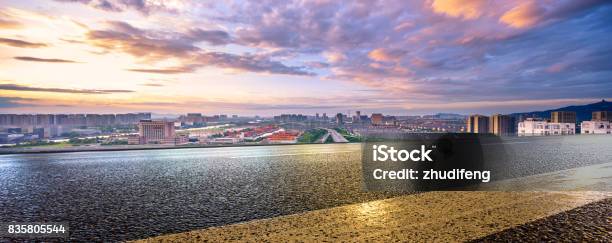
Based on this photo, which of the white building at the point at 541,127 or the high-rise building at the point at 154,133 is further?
the white building at the point at 541,127

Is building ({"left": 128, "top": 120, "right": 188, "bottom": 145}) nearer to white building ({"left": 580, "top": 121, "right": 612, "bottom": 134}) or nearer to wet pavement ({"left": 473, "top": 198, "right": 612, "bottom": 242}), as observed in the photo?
wet pavement ({"left": 473, "top": 198, "right": 612, "bottom": 242})

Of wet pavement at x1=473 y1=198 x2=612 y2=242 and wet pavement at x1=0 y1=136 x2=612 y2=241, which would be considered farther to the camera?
wet pavement at x1=0 y1=136 x2=612 y2=241

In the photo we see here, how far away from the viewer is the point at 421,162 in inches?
283

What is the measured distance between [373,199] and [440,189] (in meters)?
1.72

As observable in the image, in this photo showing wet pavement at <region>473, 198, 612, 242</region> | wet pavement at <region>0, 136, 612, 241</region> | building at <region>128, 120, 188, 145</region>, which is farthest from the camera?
building at <region>128, 120, 188, 145</region>

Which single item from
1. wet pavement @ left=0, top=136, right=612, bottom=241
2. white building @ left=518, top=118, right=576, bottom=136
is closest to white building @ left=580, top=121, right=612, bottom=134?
white building @ left=518, top=118, right=576, bottom=136

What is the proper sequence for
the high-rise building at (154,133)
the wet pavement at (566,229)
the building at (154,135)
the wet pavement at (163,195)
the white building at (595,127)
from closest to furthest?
the wet pavement at (566,229)
the wet pavement at (163,195)
the building at (154,135)
the high-rise building at (154,133)
the white building at (595,127)

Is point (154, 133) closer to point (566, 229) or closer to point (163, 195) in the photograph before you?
point (163, 195)

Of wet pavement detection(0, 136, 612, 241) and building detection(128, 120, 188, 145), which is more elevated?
building detection(128, 120, 188, 145)

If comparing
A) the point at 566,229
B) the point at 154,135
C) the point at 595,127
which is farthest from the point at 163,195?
the point at 595,127

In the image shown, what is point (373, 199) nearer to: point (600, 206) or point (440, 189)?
point (440, 189)

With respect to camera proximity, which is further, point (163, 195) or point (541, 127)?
point (541, 127)

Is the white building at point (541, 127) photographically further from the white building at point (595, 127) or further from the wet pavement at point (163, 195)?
the wet pavement at point (163, 195)

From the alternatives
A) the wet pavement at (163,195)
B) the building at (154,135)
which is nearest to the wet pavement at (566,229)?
the wet pavement at (163,195)
